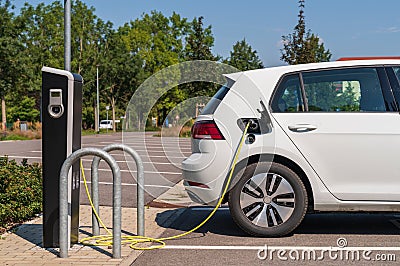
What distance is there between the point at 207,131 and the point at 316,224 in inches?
78.8

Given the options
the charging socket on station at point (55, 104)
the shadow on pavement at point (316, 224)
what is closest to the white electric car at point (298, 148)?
the shadow on pavement at point (316, 224)

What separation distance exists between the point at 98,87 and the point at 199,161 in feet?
195

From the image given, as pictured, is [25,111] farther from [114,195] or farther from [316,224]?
[114,195]

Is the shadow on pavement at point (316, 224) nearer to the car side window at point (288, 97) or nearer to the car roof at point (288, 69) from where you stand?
the car side window at point (288, 97)

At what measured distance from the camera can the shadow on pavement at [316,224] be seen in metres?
7.07

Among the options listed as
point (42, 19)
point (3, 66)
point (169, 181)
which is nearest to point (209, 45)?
point (3, 66)

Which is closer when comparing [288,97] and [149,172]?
[288,97]

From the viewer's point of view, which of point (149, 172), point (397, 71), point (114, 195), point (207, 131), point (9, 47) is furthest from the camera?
point (9, 47)

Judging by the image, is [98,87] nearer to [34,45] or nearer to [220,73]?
[34,45]

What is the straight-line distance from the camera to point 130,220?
7.82 meters

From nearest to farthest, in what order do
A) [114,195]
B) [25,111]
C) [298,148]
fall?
[114,195] → [298,148] → [25,111]

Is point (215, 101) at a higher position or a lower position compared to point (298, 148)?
higher

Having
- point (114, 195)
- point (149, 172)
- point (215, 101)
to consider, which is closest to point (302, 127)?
point (215, 101)

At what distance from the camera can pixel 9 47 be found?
45188 millimetres
